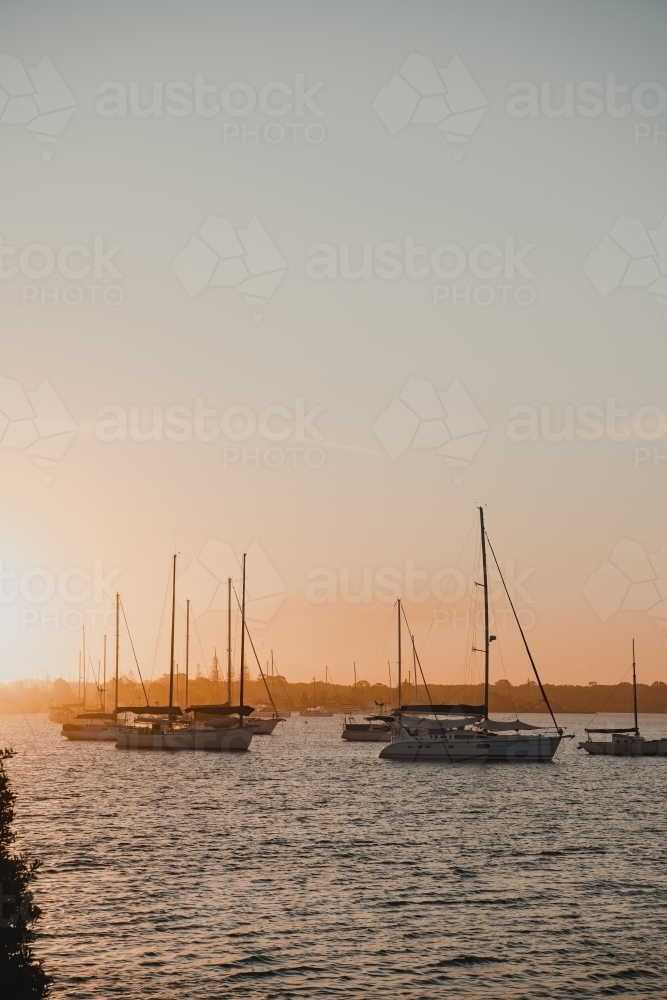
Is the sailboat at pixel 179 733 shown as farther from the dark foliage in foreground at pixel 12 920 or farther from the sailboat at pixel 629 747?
the dark foliage in foreground at pixel 12 920

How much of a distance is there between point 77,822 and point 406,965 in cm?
3047

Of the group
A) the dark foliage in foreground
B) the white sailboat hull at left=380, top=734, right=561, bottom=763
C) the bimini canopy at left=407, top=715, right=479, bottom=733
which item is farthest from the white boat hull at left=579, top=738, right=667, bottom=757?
the dark foliage in foreground

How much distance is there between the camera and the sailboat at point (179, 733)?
331 ft

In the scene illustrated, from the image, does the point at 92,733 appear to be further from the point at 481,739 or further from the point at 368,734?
the point at 481,739

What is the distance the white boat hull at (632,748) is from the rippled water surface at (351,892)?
42.0 meters

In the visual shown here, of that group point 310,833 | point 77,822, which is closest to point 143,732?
point 77,822

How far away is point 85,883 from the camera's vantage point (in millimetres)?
33750

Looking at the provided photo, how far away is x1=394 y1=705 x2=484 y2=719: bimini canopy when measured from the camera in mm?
87562

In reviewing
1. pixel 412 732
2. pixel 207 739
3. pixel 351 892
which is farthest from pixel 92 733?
pixel 351 892

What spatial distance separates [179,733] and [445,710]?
28040 mm

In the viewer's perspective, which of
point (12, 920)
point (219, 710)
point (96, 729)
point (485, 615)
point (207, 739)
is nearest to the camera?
point (12, 920)

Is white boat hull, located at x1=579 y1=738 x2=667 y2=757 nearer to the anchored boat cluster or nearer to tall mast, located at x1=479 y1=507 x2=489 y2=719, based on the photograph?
the anchored boat cluster

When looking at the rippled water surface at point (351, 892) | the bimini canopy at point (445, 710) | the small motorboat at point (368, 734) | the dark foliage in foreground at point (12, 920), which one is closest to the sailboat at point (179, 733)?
the bimini canopy at point (445, 710)

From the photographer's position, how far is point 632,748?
106m
